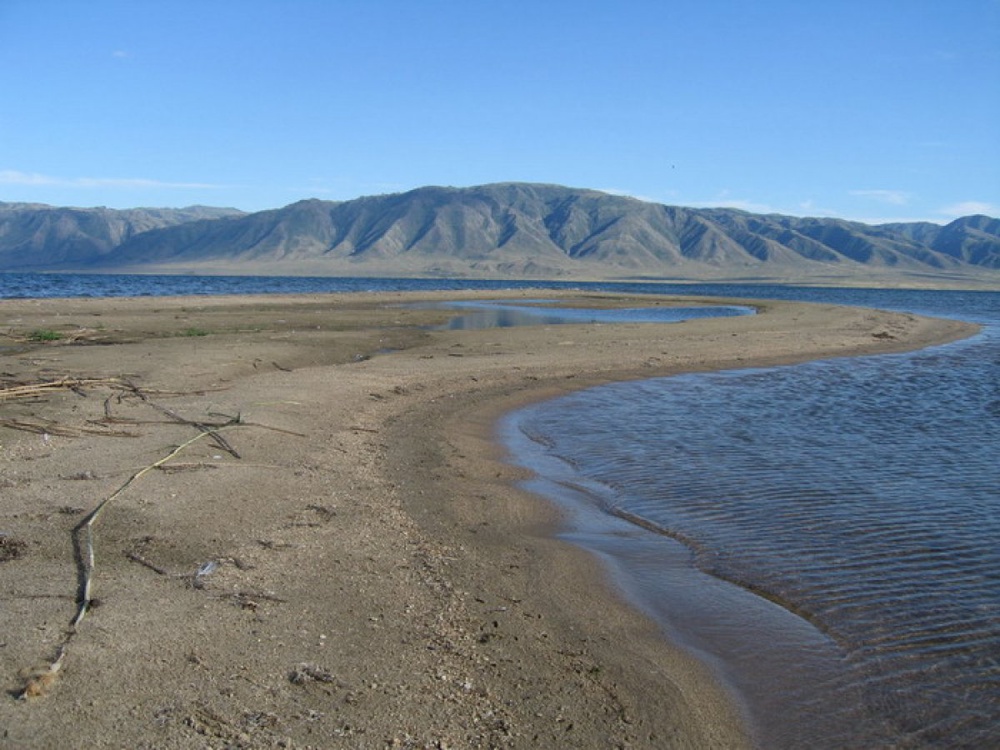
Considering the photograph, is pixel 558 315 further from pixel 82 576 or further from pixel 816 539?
pixel 82 576

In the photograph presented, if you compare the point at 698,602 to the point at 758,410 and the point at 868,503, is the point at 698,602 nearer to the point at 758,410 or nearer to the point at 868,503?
the point at 868,503

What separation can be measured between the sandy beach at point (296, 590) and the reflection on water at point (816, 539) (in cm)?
66

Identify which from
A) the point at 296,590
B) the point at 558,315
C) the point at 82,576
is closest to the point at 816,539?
the point at 296,590

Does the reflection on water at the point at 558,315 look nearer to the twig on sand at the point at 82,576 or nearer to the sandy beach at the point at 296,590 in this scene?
the sandy beach at the point at 296,590

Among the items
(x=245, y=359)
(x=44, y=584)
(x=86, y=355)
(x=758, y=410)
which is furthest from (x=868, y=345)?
(x=44, y=584)

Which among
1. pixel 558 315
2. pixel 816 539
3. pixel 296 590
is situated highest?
pixel 296 590

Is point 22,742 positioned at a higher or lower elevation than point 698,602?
higher

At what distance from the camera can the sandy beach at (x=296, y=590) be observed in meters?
5.16

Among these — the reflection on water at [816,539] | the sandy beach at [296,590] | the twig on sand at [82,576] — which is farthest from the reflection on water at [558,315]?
the twig on sand at [82,576]

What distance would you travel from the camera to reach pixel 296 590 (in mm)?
7043

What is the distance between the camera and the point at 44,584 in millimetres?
6602

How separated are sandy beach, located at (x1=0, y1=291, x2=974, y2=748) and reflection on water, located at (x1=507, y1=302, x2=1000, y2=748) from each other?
0.66 metres

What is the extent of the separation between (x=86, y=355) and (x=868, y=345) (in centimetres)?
3002

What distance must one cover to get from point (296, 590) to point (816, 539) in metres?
6.06
